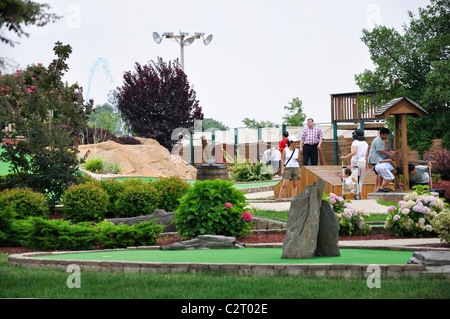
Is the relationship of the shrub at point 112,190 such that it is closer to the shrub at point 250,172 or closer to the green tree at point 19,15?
the green tree at point 19,15

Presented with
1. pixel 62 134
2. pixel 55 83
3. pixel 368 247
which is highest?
pixel 55 83

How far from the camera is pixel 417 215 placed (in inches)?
481

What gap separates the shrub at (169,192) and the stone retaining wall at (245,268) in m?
8.02

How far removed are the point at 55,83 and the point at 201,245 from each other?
9.52m

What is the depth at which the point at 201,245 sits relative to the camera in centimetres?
1091

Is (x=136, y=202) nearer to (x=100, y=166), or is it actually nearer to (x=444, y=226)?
(x=444, y=226)

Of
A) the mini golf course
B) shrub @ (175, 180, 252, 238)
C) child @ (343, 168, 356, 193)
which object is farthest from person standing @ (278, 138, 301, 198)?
the mini golf course

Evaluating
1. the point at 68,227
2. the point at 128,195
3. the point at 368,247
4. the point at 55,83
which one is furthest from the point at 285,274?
the point at 55,83

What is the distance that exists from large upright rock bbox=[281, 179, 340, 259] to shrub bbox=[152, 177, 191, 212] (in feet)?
29.0

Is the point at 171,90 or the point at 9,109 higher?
the point at 171,90

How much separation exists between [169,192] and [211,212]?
540 cm

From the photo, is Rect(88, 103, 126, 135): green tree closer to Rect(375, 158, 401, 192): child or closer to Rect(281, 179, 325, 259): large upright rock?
Rect(375, 158, 401, 192): child

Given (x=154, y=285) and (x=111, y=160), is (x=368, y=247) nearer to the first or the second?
(x=154, y=285)
